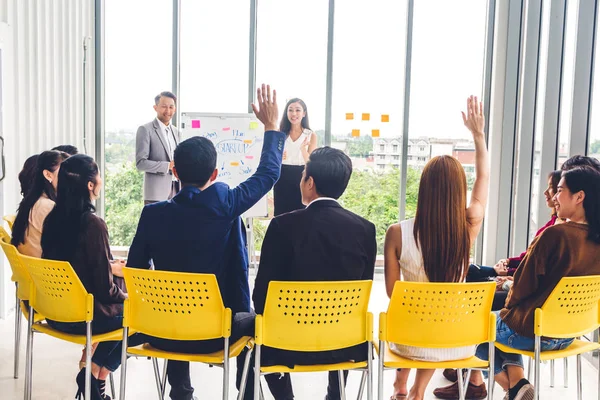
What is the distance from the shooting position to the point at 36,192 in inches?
128

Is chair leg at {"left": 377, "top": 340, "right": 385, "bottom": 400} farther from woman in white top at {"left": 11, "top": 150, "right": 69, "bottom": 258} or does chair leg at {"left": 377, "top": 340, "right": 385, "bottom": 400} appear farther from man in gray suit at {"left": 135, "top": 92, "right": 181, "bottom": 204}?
man in gray suit at {"left": 135, "top": 92, "right": 181, "bottom": 204}

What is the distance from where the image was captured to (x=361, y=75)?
6.19m

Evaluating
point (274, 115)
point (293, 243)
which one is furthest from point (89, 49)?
point (293, 243)

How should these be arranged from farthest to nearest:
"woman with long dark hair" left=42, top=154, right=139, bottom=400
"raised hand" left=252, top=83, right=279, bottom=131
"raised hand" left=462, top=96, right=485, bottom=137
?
1. "raised hand" left=462, top=96, right=485, bottom=137
2. "woman with long dark hair" left=42, top=154, right=139, bottom=400
3. "raised hand" left=252, top=83, right=279, bottom=131

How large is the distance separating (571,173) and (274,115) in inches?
51.4

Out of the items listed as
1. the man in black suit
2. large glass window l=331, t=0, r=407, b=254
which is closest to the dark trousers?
the man in black suit

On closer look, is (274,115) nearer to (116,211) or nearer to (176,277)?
(176,277)

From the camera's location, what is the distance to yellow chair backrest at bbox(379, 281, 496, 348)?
225 cm

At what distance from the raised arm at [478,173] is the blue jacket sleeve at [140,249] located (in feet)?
4.60

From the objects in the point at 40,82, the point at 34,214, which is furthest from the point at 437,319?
the point at 40,82

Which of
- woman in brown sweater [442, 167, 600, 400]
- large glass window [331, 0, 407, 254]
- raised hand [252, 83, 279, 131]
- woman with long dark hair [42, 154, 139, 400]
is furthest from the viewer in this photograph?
large glass window [331, 0, 407, 254]

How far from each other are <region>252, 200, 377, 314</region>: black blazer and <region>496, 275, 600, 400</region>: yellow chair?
30.4 inches

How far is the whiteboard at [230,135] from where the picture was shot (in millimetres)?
5496

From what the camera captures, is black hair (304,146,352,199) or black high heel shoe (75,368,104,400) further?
black high heel shoe (75,368,104,400)
